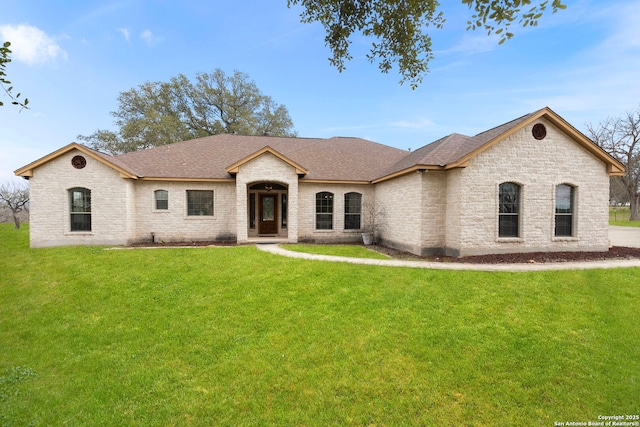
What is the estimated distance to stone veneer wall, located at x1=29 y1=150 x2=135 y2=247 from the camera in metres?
12.6

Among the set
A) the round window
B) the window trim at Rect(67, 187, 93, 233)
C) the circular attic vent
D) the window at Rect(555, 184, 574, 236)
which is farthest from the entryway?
the window at Rect(555, 184, 574, 236)

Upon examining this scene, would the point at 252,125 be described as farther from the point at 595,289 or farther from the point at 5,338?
the point at 595,289

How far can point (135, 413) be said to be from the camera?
11.4 feet

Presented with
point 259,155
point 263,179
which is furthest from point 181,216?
point 259,155

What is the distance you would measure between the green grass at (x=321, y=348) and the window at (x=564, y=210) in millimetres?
3161

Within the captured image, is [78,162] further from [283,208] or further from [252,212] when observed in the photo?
[283,208]

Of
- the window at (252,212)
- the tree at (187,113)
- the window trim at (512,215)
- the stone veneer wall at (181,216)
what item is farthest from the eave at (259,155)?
the tree at (187,113)

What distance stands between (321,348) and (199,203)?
12.0m

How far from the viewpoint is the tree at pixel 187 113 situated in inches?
1109

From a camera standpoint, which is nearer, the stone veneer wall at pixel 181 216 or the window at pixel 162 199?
the stone veneer wall at pixel 181 216

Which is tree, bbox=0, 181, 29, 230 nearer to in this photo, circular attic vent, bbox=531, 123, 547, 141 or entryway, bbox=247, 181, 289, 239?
entryway, bbox=247, 181, 289, 239

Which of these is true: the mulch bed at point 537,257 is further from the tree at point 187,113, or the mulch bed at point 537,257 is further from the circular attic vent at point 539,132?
the tree at point 187,113

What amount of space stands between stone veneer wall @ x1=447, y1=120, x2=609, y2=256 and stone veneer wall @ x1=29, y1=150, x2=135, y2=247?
14735mm

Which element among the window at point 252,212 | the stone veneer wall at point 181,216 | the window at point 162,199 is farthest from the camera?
the window at point 252,212
